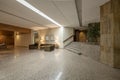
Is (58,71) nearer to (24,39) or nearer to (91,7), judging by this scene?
(91,7)

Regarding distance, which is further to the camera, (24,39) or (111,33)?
(24,39)

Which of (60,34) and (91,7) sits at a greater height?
(91,7)

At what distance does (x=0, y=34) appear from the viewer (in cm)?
2086

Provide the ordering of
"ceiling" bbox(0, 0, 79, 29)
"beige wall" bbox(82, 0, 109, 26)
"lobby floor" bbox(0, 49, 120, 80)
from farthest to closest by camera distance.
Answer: "beige wall" bbox(82, 0, 109, 26), "ceiling" bbox(0, 0, 79, 29), "lobby floor" bbox(0, 49, 120, 80)

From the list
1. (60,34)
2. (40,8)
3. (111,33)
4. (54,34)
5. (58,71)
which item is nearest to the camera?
(58,71)

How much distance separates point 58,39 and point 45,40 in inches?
93.5

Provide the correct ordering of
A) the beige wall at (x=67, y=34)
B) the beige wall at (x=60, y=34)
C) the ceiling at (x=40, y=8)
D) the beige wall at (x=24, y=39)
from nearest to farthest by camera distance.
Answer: the ceiling at (x=40, y=8) < the beige wall at (x=60, y=34) < the beige wall at (x=67, y=34) < the beige wall at (x=24, y=39)

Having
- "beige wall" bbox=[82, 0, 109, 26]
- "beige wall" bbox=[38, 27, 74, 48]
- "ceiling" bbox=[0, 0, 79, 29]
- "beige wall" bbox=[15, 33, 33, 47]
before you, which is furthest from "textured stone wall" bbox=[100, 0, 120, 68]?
"beige wall" bbox=[15, 33, 33, 47]

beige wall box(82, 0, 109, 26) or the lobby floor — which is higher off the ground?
beige wall box(82, 0, 109, 26)

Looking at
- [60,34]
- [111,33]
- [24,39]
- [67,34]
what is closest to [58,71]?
[111,33]

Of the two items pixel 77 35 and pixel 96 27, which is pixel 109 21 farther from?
pixel 77 35

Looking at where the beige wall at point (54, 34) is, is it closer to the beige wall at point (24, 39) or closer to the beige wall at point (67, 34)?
the beige wall at point (67, 34)

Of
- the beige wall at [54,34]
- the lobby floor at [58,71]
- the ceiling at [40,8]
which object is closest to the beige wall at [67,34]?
the beige wall at [54,34]

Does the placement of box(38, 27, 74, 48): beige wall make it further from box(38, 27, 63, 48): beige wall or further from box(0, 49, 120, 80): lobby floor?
box(0, 49, 120, 80): lobby floor
